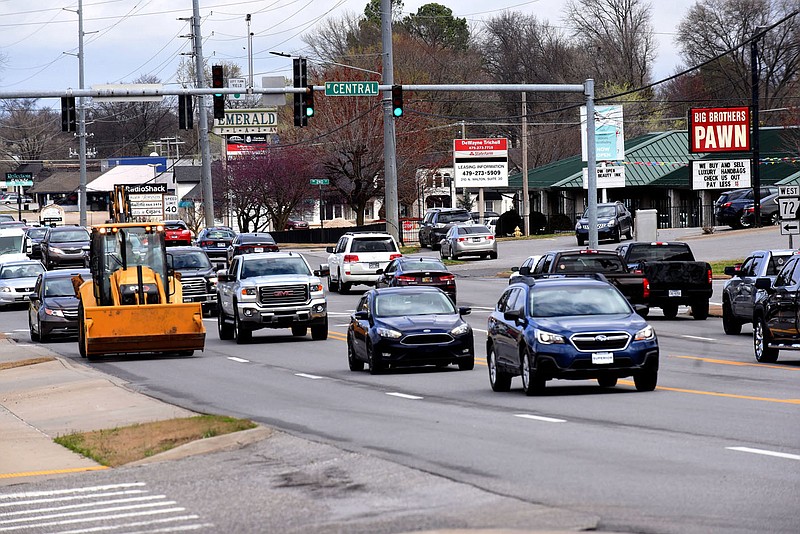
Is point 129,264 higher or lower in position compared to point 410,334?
higher

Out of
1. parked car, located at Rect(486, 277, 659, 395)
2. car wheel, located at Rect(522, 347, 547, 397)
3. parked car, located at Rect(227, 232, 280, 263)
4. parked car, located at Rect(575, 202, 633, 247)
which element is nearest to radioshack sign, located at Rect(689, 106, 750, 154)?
parked car, located at Rect(575, 202, 633, 247)

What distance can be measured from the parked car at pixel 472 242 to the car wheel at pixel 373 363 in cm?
3893

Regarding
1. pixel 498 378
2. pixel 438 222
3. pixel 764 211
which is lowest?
pixel 498 378

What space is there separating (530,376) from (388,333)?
202 inches

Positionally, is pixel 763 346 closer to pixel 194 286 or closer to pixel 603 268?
pixel 603 268

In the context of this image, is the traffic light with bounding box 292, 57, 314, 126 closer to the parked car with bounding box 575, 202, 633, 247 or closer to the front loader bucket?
the front loader bucket

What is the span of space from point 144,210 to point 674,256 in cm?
5738

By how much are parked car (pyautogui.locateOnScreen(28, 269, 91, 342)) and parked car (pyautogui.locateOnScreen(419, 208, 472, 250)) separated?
128 feet

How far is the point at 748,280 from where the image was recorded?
30.0m

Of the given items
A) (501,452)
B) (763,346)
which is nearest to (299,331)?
(763,346)

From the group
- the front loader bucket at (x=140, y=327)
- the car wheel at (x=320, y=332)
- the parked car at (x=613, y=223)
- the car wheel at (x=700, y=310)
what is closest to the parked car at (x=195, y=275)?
the car wheel at (x=320, y=332)

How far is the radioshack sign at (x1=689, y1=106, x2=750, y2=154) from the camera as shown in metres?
66.9

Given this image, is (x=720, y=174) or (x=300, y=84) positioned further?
(x=720, y=174)

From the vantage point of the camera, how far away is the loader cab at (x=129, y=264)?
94.8 ft
